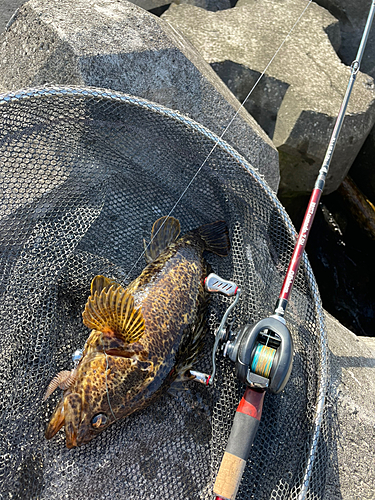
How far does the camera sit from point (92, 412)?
208cm

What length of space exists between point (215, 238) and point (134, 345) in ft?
3.14

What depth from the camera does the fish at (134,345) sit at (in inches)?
82.6

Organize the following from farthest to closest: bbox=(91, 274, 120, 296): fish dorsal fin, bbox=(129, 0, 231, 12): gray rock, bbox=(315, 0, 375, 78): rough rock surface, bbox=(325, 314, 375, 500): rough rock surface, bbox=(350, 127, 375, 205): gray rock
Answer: bbox=(315, 0, 375, 78): rough rock surface < bbox=(350, 127, 375, 205): gray rock < bbox=(129, 0, 231, 12): gray rock < bbox=(325, 314, 375, 500): rough rock surface < bbox=(91, 274, 120, 296): fish dorsal fin

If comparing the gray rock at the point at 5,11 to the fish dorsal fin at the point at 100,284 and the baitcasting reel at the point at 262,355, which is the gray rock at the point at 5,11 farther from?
the baitcasting reel at the point at 262,355

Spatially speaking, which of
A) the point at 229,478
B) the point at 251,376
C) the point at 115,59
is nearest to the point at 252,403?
the point at 251,376

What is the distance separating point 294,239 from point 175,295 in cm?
92

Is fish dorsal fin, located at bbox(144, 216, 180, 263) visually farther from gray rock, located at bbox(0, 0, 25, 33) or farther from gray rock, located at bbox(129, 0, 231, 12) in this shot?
gray rock, located at bbox(129, 0, 231, 12)

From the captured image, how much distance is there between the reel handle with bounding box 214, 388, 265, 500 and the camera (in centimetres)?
208

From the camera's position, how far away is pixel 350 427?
269 cm

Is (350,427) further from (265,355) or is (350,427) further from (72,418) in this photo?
(72,418)

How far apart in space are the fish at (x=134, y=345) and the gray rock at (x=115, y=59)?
1.34 m

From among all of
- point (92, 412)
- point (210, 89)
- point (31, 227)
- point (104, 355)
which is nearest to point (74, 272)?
point (31, 227)

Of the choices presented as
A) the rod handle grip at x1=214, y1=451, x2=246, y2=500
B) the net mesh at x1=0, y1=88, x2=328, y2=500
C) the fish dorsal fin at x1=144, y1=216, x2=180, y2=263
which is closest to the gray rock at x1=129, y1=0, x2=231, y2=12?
the net mesh at x1=0, y1=88, x2=328, y2=500

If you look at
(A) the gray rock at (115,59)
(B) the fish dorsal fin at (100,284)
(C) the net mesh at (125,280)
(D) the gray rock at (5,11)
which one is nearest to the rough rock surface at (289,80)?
(A) the gray rock at (115,59)
